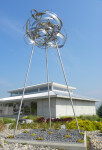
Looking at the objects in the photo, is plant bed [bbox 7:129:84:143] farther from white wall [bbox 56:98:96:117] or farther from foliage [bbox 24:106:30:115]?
foliage [bbox 24:106:30:115]

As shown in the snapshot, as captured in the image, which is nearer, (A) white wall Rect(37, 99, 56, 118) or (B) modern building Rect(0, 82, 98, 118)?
(A) white wall Rect(37, 99, 56, 118)

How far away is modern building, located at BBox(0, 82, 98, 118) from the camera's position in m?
17.4

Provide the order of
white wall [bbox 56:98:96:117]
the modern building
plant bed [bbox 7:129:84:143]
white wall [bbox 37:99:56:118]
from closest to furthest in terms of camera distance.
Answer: plant bed [bbox 7:129:84:143] → white wall [bbox 37:99:56:118] → the modern building → white wall [bbox 56:98:96:117]

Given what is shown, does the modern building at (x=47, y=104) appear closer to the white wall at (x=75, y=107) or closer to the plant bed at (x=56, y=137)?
the white wall at (x=75, y=107)

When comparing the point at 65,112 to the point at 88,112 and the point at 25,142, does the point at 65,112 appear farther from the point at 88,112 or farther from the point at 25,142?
the point at 25,142

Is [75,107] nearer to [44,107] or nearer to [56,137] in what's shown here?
[44,107]

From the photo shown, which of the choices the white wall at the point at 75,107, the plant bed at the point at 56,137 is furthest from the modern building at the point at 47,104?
the plant bed at the point at 56,137

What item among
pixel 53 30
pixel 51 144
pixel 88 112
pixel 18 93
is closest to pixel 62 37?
pixel 53 30

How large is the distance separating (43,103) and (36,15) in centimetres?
1339

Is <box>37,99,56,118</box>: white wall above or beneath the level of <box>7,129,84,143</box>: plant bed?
above

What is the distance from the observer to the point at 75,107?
2006 cm

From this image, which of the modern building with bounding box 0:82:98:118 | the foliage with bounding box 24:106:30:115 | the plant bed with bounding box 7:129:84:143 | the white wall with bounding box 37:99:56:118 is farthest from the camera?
the foliage with bounding box 24:106:30:115

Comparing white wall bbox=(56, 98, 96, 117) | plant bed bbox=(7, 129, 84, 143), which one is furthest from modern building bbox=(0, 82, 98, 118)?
plant bed bbox=(7, 129, 84, 143)

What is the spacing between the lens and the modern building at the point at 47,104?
57.2 feet
